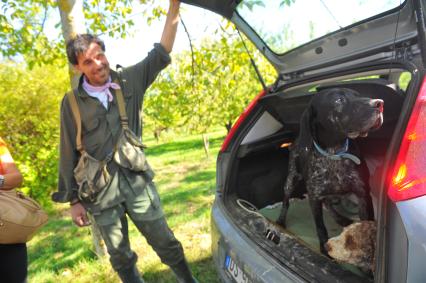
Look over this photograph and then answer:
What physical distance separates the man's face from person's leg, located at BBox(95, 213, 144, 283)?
37.0 inches

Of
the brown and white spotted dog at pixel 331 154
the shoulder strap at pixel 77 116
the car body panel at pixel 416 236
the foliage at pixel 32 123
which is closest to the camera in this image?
the car body panel at pixel 416 236

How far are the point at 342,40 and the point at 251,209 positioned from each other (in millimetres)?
1150

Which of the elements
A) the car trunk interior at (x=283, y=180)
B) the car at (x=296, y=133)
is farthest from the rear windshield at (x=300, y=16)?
the car trunk interior at (x=283, y=180)

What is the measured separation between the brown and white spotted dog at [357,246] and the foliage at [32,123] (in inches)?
226

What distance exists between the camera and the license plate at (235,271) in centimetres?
170

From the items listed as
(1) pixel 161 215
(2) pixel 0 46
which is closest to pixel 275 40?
(1) pixel 161 215

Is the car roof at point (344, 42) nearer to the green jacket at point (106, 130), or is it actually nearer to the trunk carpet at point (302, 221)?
the green jacket at point (106, 130)

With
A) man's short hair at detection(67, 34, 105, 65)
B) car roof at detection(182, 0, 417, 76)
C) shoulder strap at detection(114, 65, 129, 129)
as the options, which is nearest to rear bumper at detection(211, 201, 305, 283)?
shoulder strap at detection(114, 65, 129, 129)

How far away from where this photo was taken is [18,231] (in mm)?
2090

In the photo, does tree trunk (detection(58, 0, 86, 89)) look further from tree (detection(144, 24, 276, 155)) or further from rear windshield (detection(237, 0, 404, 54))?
rear windshield (detection(237, 0, 404, 54))

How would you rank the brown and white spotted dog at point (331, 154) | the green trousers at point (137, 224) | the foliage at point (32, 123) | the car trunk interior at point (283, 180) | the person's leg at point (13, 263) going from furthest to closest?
the foliage at point (32, 123)
the green trousers at point (137, 224)
the person's leg at point (13, 263)
the brown and white spotted dog at point (331, 154)
the car trunk interior at point (283, 180)

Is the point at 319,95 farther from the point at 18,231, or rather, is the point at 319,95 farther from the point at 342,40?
the point at 18,231

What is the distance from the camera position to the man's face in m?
2.25

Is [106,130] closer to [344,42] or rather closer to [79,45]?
[79,45]
